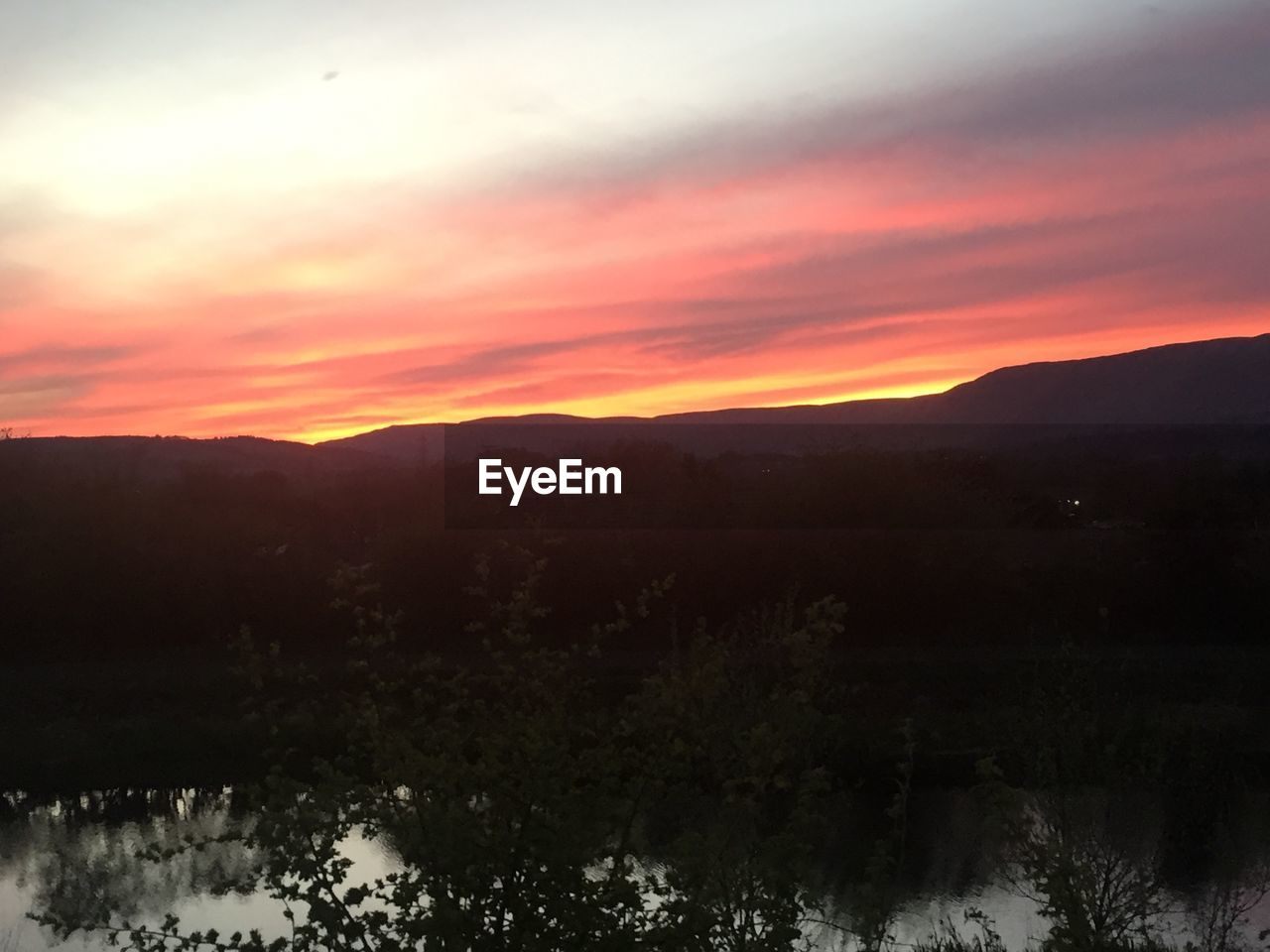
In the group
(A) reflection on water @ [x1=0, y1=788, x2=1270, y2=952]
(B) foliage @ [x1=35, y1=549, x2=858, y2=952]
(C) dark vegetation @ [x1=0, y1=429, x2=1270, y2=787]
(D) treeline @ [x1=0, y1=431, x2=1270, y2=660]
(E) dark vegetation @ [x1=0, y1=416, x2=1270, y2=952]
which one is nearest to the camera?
(B) foliage @ [x1=35, y1=549, x2=858, y2=952]

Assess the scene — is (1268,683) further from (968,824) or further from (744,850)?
(744,850)

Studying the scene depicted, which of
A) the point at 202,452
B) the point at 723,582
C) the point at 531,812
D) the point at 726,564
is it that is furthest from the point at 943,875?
the point at 202,452

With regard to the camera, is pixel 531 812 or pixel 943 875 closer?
pixel 531 812

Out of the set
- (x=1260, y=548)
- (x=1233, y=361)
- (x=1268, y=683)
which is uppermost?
(x=1233, y=361)

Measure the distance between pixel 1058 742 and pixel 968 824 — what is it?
5.19 metres

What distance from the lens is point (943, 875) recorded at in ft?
42.8

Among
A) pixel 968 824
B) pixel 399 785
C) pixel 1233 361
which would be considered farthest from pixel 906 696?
pixel 1233 361

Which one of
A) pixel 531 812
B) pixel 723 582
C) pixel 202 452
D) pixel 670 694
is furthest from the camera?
pixel 202 452

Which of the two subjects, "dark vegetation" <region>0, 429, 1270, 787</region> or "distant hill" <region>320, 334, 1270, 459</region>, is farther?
"distant hill" <region>320, 334, 1270, 459</region>

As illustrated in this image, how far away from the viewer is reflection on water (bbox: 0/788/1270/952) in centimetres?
894

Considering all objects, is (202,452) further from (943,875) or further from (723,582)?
(943,875)

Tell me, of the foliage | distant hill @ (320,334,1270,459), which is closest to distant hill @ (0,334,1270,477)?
distant hill @ (320,334,1270,459)

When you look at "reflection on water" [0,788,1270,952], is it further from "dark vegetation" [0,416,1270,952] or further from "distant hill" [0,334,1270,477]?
"distant hill" [0,334,1270,477]

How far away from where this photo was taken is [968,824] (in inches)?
612
